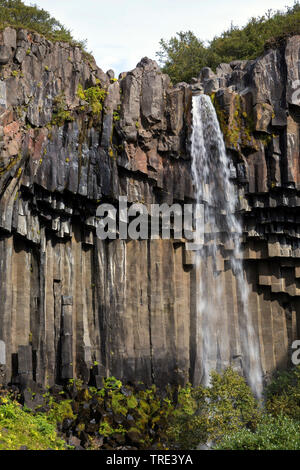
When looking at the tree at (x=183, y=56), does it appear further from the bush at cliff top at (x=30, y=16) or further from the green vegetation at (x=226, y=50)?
the bush at cliff top at (x=30, y=16)

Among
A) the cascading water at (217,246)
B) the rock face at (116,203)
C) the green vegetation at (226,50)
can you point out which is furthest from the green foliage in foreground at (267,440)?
the green vegetation at (226,50)

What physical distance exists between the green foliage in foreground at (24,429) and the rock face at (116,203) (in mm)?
1507

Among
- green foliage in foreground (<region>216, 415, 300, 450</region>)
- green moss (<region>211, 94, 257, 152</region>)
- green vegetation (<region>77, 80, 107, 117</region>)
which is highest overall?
green vegetation (<region>77, 80, 107, 117</region>)

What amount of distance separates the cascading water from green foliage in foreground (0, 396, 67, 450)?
292 inches

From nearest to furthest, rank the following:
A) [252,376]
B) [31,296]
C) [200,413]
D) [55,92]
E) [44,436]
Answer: [44,436]
[200,413]
[31,296]
[55,92]
[252,376]

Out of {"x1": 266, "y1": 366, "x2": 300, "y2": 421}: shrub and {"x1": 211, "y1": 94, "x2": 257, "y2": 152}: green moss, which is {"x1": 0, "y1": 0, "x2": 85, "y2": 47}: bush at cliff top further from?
{"x1": 266, "y1": 366, "x2": 300, "y2": 421}: shrub

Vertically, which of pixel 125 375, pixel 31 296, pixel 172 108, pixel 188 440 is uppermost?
pixel 172 108

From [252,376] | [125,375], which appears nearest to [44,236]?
[125,375]

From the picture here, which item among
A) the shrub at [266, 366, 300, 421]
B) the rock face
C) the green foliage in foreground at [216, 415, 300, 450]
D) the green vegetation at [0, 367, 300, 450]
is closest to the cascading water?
the rock face

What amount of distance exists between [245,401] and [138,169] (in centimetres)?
846

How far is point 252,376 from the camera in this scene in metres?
22.3

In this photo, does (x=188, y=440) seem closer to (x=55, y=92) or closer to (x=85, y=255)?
(x=85, y=255)

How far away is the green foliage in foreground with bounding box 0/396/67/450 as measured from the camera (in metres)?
14.0

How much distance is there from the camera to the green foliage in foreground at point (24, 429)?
1401 centimetres
